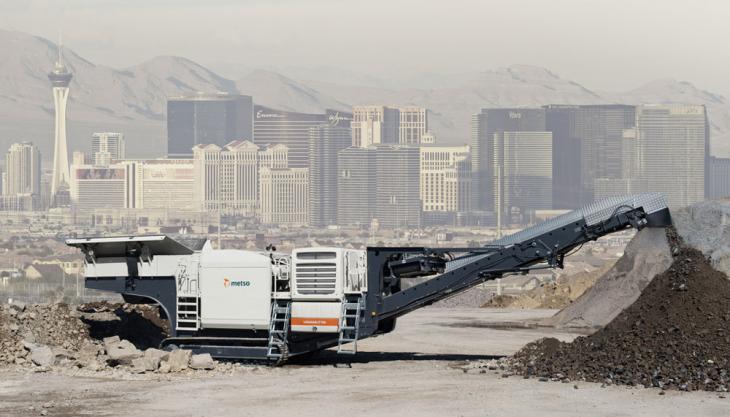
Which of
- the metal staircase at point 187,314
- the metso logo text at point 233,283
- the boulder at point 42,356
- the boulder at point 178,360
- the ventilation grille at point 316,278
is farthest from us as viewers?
the metal staircase at point 187,314

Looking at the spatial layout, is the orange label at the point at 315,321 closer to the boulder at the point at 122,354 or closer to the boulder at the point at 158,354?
the boulder at the point at 158,354

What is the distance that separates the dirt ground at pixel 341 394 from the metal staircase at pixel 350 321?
2.41ft

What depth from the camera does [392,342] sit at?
1753 inches

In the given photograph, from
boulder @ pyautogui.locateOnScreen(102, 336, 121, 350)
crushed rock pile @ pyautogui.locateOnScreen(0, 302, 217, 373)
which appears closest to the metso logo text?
crushed rock pile @ pyautogui.locateOnScreen(0, 302, 217, 373)

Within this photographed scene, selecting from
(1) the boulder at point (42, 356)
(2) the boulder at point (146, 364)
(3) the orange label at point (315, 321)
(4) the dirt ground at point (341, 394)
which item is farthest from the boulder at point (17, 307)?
(3) the orange label at point (315, 321)

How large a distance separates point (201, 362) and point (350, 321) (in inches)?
142

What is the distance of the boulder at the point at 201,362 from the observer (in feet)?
114

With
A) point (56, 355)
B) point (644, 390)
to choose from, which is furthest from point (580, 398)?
point (56, 355)

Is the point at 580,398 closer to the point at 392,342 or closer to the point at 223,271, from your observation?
the point at 223,271

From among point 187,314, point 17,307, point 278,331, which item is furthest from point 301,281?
point 17,307

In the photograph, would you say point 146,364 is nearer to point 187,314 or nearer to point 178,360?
point 178,360

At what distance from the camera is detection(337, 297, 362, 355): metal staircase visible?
3572 cm

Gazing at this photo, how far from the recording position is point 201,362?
1372 inches

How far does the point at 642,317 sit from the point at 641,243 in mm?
17468
